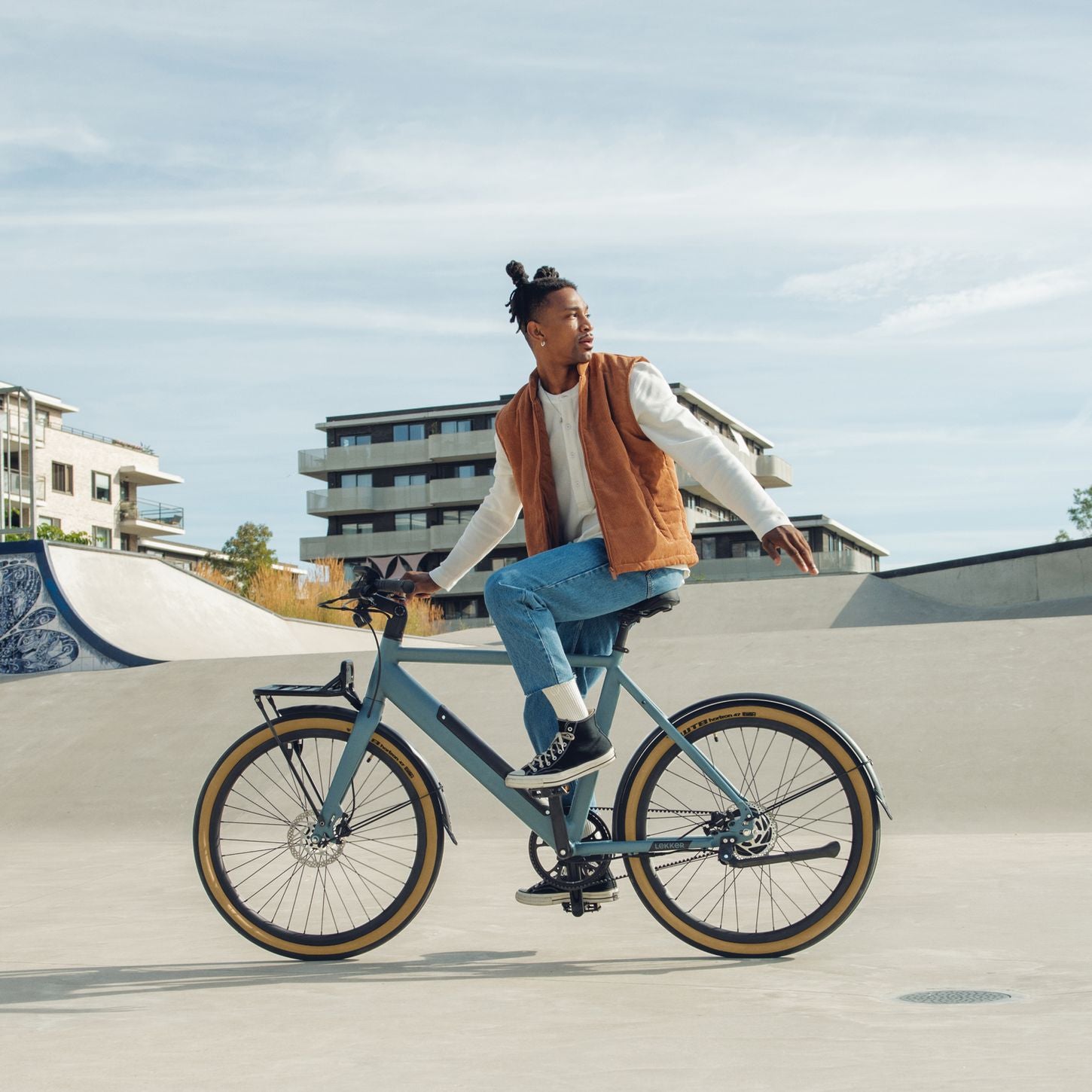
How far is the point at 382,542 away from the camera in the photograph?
7662cm

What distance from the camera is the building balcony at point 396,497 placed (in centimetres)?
7512

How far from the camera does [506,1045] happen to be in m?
2.70

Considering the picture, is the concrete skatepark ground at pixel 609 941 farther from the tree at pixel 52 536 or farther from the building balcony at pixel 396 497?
the building balcony at pixel 396 497

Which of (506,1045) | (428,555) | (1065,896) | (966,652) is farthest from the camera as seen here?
(966,652)

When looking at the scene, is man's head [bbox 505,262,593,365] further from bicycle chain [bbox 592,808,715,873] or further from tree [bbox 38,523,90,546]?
tree [bbox 38,523,90,546]

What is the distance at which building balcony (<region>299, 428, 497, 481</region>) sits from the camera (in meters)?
76.2

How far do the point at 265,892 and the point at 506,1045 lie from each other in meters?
2.60

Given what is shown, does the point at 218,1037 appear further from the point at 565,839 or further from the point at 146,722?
the point at 146,722

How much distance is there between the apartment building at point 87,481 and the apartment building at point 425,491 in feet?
31.2

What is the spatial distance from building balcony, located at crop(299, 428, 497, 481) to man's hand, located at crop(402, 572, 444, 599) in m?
69.2

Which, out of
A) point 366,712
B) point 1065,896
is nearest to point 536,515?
point 366,712

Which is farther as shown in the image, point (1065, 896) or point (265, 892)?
point (265, 892)

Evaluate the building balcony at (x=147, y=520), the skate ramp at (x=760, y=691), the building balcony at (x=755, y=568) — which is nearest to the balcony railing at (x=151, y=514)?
the building balcony at (x=147, y=520)

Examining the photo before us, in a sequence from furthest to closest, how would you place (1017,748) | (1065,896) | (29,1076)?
(1017,748) → (1065,896) → (29,1076)
